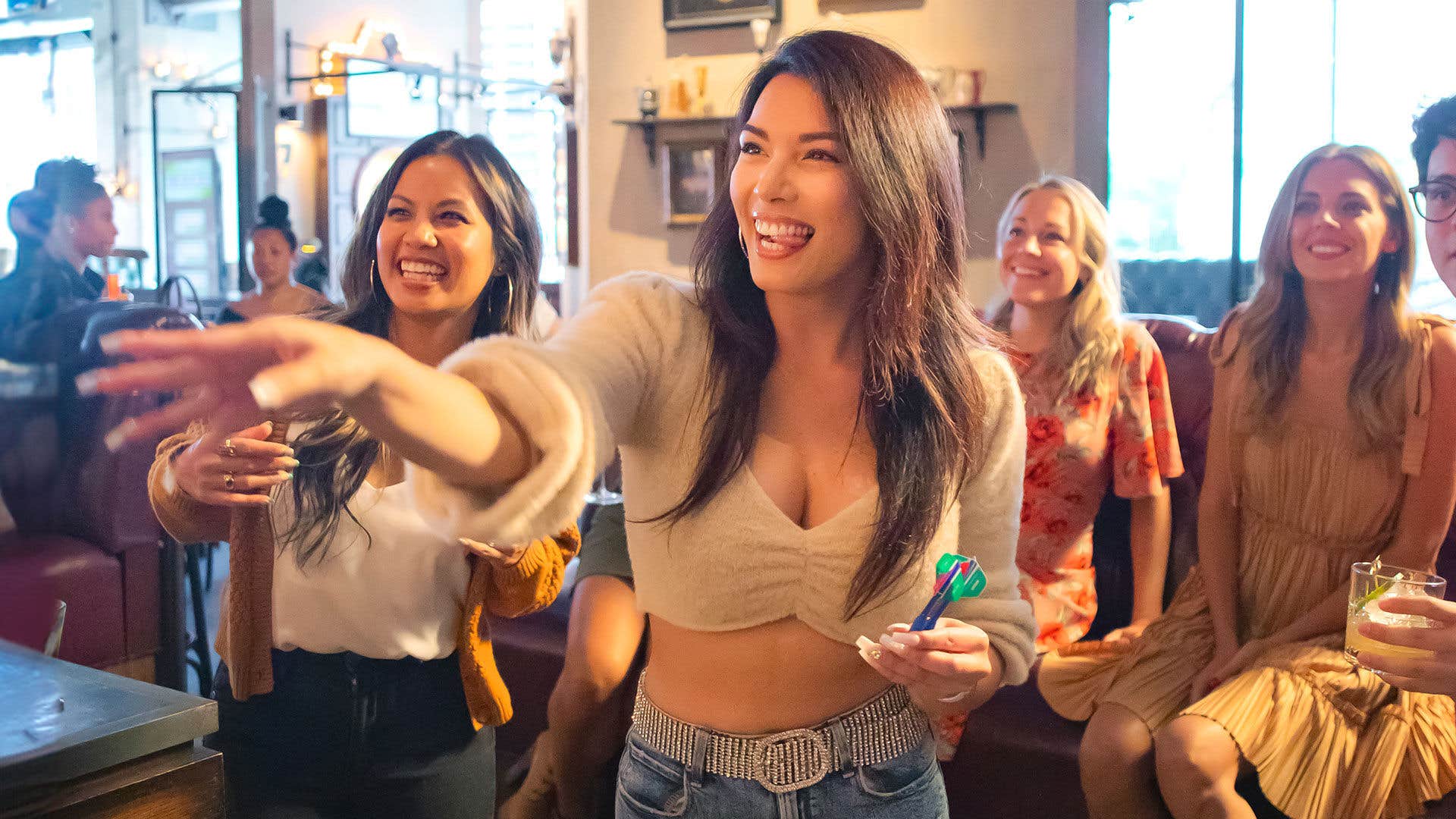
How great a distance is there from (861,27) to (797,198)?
3.80m

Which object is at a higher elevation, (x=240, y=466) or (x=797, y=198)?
(x=797, y=198)

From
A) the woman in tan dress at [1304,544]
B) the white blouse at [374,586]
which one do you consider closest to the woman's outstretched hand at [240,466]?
the white blouse at [374,586]

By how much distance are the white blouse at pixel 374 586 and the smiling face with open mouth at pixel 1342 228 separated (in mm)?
1753

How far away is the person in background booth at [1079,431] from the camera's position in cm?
264

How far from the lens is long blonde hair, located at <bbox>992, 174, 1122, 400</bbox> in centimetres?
265

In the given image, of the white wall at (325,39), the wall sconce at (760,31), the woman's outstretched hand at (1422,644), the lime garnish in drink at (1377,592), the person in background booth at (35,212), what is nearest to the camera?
the person in background booth at (35,212)

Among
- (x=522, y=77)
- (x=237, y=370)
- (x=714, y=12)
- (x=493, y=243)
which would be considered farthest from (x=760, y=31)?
(x=522, y=77)

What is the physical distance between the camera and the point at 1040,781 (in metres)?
2.38

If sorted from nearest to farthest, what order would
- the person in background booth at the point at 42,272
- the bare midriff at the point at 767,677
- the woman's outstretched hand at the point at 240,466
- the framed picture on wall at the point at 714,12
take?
the person in background booth at the point at 42,272, the bare midriff at the point at 767,677, the woman's outstretched hand at the point at 240,466, the framed picture on wall at the point at 714,12

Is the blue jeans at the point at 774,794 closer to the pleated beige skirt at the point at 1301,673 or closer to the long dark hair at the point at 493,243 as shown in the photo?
the long dark hair at the point at 493,243

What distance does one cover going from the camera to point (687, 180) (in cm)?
624

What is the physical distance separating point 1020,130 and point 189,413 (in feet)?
17.0

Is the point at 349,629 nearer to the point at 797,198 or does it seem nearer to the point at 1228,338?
the point at 797,198

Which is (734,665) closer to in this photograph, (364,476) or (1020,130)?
(364,476)
